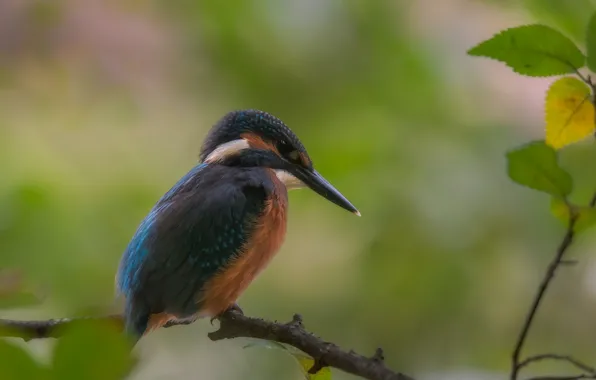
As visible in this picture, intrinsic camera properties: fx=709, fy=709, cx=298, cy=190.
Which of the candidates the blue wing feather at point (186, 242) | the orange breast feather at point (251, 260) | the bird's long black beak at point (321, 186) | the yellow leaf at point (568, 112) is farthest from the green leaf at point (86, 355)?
the bird's long black beak at point (321, 186)

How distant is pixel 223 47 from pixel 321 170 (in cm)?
44

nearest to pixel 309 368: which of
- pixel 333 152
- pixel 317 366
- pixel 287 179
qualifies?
pixel 317 366

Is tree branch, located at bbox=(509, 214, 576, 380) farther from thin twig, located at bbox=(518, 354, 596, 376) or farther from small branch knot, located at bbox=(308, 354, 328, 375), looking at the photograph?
small branch knot, located at bbox=(308, 354, 328, 375)

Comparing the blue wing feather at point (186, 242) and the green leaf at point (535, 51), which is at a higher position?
the green leaf at point (535, 51)

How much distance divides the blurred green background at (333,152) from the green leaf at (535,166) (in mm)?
1109

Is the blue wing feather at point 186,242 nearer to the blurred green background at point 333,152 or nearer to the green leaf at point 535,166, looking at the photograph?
the green leaf at point 535,166

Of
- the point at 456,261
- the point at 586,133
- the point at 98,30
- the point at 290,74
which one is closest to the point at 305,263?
the point at 456,261

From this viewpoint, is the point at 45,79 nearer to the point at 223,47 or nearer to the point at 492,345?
the point at 223,47

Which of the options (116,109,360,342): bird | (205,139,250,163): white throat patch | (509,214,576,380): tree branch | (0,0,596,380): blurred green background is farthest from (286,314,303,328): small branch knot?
(0,0,596,380): blurred green background

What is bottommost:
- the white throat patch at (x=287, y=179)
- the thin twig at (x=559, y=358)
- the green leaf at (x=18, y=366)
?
the green leaf at (x=18, y=366)

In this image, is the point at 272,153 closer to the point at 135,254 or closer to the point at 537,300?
the point at 135,254

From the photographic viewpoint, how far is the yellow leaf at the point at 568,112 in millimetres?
534

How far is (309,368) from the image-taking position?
634 mm

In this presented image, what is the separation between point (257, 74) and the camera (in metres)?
1.79
